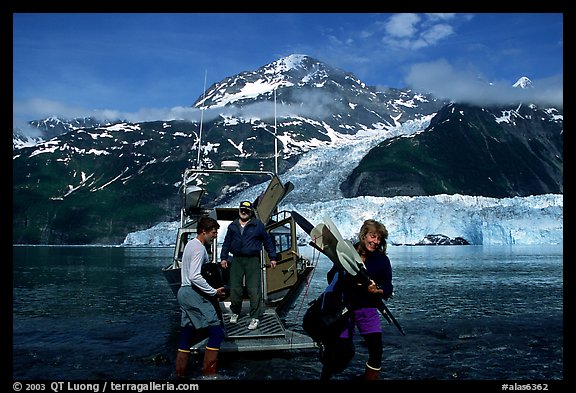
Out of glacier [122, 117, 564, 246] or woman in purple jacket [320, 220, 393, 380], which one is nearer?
woman in purple jacket [320, 220, 393, 380]

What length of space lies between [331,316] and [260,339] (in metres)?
3.98

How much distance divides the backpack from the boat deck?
3.29 m

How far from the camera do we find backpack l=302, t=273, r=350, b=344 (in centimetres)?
598

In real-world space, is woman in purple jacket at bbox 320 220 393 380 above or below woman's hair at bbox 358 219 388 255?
below

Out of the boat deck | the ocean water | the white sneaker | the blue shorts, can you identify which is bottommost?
the ocean water

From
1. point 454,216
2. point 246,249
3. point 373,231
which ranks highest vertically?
point 454,216

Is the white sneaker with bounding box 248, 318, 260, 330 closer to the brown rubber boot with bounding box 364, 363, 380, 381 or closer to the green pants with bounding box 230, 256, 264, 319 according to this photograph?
the green pants with bounding box 230, 256, 264, 319

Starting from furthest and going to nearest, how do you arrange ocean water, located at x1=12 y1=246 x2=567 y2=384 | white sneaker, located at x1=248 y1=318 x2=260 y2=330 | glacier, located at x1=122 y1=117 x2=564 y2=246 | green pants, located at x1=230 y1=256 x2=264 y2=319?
glacier, located at x1=122 y1=117 x2=564 y2=246
white sneaker, located at x1=248 y1=318 x2=260 y2=330
green pants, located at x1=230 y1=256 x2=264 y2=319
ocean water, located at x1=12 y1=246 x2=567 y2=384

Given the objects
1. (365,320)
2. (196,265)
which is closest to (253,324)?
(196,265)

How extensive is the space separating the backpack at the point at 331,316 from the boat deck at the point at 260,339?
3.29 meters

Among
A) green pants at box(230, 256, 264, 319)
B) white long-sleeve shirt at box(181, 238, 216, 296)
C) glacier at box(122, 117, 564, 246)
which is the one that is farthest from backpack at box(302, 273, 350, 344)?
glacier at box(122, 117, 564, 246)

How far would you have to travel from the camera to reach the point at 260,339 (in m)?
9.62

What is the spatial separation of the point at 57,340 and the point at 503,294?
1696cm

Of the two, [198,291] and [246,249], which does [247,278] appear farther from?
[198,291]
